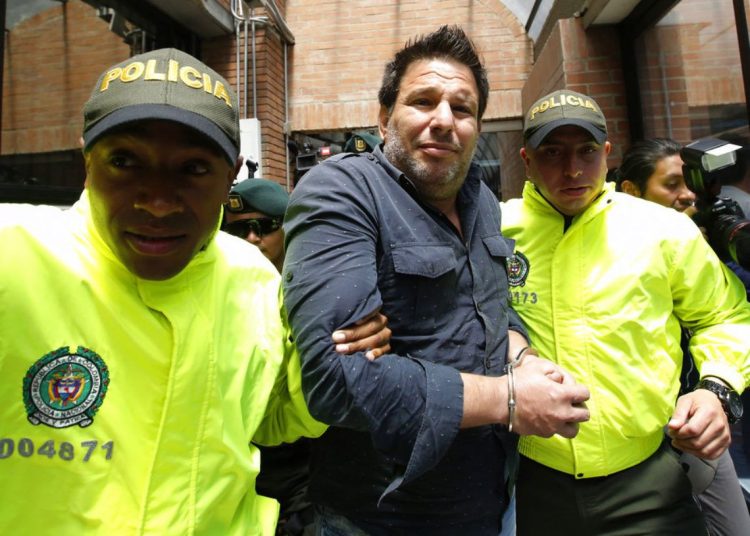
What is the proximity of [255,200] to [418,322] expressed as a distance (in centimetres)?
139

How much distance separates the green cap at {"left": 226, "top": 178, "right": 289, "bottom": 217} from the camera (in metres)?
2.27

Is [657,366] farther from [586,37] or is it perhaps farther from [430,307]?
[586,37]

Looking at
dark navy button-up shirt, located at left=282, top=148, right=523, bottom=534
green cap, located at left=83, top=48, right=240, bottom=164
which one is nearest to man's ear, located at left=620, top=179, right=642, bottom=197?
dark navy button-up shirt, located at left=282, top=148, right=523, bottom=534

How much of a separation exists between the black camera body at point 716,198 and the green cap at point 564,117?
307 mm

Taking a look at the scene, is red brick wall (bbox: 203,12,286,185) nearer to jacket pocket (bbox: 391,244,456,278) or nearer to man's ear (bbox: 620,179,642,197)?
man's ear (bbox: 620,179,642,197)

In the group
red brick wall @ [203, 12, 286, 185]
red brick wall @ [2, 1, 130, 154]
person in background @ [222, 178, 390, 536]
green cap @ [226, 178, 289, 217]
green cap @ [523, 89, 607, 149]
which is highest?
red brick wall @ [203, 12, 286, 185]

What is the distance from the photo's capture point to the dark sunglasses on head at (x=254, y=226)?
2279 millimetres

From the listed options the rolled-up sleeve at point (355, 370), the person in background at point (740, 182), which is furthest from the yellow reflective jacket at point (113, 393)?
the person in background at point (740, 182)

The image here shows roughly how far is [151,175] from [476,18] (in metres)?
5.73

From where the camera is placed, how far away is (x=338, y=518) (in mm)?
1205

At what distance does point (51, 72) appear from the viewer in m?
3.53

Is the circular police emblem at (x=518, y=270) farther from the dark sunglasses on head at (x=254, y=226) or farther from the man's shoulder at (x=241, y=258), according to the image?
the dark sunglasses on head at (x=254, y=226)

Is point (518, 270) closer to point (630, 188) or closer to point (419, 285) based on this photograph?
point (419, 285)

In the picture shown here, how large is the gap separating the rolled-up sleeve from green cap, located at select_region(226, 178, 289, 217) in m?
1.27
